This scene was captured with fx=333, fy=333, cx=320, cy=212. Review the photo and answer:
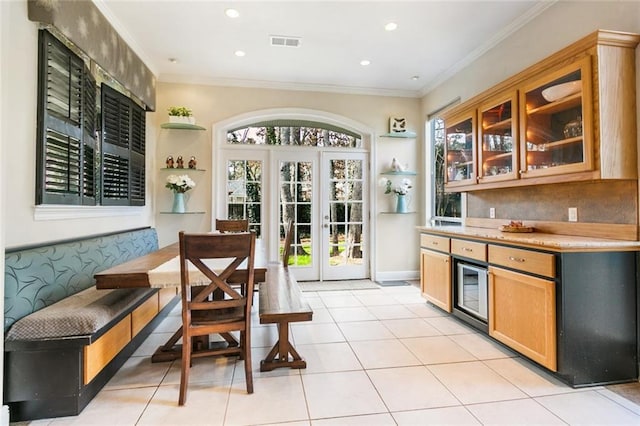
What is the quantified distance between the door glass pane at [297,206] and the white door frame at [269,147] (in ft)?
0.65

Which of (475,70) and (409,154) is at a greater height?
(475,70)

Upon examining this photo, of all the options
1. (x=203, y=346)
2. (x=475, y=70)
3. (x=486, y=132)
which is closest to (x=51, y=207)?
(x=203, y=346)

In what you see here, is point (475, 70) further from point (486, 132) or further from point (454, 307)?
point (454, 307)

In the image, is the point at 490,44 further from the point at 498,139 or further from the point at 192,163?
the point at 192,163

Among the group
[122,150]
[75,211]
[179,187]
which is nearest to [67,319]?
[75,211]

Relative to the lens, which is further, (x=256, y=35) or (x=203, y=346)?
(x=256, y=35)

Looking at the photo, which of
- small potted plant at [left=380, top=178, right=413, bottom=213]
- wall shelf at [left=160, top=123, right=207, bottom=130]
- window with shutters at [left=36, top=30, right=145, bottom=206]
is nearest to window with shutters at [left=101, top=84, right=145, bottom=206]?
window with shutters at [left=36, top=30, right=145, bottom=206]

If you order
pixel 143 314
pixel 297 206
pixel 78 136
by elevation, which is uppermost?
pixel 78 136

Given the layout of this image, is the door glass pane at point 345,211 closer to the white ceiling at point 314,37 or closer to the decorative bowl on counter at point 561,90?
the white ceiling at point 314,37

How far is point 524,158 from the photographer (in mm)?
2916

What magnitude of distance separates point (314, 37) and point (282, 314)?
118 inches

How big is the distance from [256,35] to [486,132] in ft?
8.71

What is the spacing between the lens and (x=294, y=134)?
5281 millimetres

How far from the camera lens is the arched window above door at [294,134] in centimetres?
513
